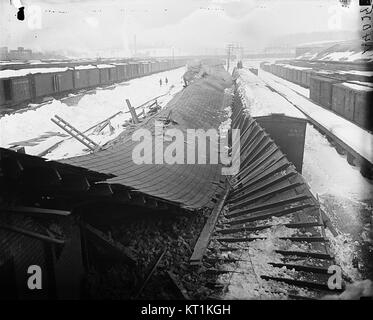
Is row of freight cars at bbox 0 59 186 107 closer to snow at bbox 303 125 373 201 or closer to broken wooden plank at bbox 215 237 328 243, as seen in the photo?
snow at bbox 303 125 373 201

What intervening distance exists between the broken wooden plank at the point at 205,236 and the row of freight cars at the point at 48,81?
18134 millimetres

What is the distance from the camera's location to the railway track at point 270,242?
5812mm

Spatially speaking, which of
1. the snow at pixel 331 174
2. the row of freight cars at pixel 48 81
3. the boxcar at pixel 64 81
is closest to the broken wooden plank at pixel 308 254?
the snow at pixel 331 174

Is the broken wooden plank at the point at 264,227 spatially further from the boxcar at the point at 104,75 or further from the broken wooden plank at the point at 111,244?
the boxcar at the point at 104,75

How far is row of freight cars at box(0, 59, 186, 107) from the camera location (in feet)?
71.4

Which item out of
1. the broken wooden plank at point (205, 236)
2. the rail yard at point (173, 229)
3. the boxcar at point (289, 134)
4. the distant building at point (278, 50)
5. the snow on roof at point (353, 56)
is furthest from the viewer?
the distant building at point (278, 50)

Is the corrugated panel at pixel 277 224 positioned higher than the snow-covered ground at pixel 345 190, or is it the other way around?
the corrugated panel at pixel 277 224

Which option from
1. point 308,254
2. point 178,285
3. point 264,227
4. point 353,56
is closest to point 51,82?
point 264,227

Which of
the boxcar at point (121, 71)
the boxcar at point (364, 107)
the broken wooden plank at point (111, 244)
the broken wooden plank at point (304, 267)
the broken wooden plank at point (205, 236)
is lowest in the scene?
the broken wooden plank at point (304, 267)

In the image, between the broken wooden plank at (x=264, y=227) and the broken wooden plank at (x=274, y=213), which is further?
the broken wooden plank at (x=274, y=213)

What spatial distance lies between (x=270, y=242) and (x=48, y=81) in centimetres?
2475

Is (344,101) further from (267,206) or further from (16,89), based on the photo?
(16,89)

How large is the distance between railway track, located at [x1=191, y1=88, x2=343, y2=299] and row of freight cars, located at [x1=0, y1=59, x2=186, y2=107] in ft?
59.2

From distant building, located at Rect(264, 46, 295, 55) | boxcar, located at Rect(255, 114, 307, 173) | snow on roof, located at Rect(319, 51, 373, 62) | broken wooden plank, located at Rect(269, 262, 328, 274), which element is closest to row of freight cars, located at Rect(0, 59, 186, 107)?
boxcar, located at Rect(255, 114, 307, 173)
